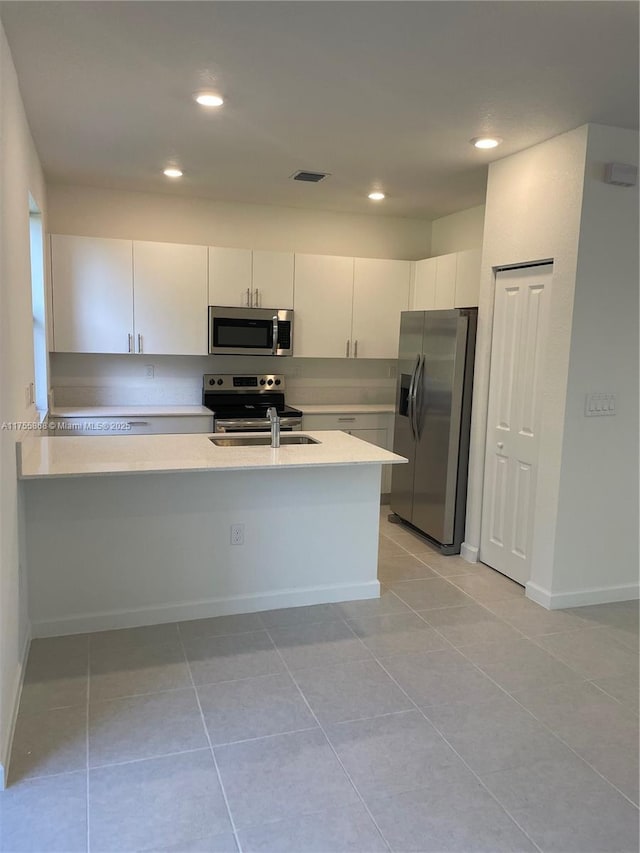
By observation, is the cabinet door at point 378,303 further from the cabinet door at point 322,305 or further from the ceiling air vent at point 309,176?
the ceiling air vent at point 309,176

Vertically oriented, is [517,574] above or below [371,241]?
below

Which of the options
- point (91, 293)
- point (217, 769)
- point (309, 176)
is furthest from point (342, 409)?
point (217, 769)

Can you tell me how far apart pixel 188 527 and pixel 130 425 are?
191 cm

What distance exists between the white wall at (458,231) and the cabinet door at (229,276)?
1.84m

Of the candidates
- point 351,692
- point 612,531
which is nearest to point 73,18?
point 351,692

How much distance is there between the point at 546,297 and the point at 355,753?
2556 mm

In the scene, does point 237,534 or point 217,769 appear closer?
point 217,769

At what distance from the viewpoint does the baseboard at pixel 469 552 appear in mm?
4203

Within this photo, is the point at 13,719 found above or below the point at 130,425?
below

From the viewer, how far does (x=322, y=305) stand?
17.9ft

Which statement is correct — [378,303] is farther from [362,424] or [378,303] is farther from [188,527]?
[188,527]

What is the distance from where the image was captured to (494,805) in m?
2.01

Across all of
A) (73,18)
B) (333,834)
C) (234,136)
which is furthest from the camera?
(234,136)

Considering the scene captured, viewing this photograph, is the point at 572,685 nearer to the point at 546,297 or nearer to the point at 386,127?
the point at 546,297
